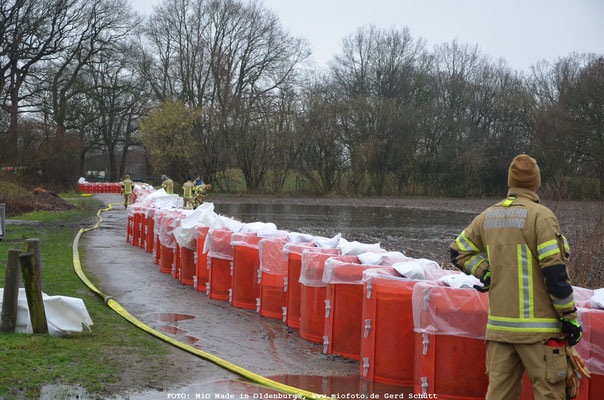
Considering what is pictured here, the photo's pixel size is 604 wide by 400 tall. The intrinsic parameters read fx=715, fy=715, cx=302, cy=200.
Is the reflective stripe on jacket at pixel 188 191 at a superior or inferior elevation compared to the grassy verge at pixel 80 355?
superior

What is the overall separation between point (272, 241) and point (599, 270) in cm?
552

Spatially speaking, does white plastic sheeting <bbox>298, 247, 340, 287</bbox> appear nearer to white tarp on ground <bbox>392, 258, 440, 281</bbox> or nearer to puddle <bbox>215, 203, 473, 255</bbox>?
white tarp on ground <bbox>392, 258, 440, 281</bbox>

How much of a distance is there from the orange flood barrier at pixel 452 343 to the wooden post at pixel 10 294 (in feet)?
13.4

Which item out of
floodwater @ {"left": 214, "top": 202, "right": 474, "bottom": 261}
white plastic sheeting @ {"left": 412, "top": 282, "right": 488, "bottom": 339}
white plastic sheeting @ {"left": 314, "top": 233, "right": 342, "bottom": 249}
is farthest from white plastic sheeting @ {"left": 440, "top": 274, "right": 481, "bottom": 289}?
floodwater @ {"left": 214, "top": 202, "right": 474, "bottom": 261}

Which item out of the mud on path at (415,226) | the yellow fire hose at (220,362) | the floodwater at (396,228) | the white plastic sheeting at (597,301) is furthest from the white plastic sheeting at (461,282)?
the floodwater at (396,228)

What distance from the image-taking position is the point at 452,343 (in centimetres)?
605

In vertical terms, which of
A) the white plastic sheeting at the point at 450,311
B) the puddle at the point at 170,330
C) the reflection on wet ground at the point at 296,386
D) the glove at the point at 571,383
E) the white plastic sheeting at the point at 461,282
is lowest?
the puddle at the point at 170,330

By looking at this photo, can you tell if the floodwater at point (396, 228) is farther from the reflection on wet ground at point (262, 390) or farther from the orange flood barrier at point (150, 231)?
the reflection on wet ground at point (262, 390)

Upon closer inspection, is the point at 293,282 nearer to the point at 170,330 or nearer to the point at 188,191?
the point at 170,330

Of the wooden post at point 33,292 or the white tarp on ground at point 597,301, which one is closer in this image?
the white tarp on ground at point 597,301

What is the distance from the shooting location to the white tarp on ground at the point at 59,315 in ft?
24.5

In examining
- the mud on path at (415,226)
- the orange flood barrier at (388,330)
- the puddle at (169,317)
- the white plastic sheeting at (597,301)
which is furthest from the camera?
the mud on path at (415,226)

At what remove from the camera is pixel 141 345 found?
25.3 feet

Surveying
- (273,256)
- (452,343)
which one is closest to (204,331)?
(273,256)
